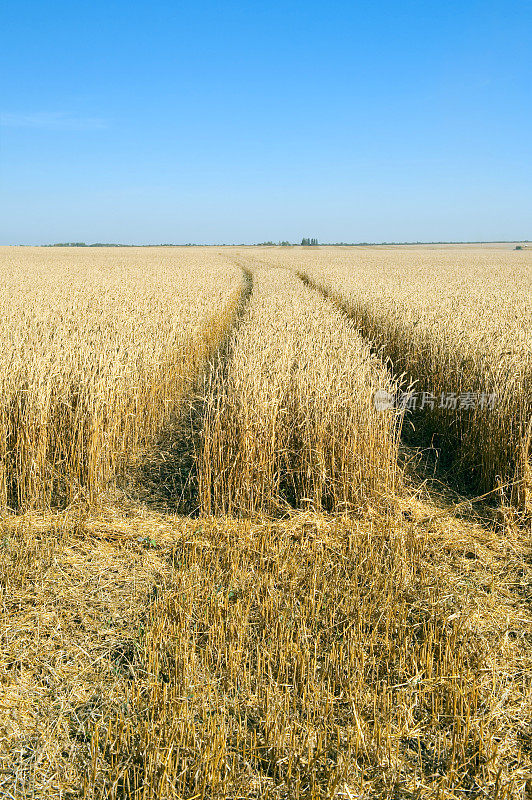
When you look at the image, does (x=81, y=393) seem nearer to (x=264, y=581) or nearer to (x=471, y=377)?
(x=264, y=581)

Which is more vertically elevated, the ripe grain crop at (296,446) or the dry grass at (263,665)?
the ripe grain crop at (296,446)

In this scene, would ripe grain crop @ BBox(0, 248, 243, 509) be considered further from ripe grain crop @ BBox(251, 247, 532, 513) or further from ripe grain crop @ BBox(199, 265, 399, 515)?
ripe grain crop @ BBox(251, 247, 532, 513)

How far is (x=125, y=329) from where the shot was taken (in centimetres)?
834

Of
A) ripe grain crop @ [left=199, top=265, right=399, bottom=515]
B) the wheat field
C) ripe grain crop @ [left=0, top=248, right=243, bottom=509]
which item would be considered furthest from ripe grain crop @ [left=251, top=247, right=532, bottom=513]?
ripe grain crop @ [left=0, top=248, right=243, bottom=509]

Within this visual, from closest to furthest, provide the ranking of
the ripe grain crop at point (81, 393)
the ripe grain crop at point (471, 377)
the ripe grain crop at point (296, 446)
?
→ the ripe grain crop at point (296, 446) → the ripe grain crop at point (81, 393) → the ripe grain crop at point (471, 377)

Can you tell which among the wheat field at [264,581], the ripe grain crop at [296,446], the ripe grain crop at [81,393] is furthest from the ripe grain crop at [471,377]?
the ripe grain crop at [81,393]

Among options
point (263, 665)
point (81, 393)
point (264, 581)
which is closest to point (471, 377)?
point (264, 581)

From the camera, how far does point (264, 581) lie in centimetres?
339

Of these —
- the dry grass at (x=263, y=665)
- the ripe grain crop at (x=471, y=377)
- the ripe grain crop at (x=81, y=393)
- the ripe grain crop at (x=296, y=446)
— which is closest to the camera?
the dry grass at (x=263, y=665)

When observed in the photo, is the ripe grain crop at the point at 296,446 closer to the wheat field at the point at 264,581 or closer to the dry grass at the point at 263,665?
the wheat field at the point at 264,581

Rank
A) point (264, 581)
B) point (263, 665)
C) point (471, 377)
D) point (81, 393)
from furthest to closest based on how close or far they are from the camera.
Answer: point (471, 377) < point (81, 393) < point (264, 581) < point (263, 665)

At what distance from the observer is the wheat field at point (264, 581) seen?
2.21m

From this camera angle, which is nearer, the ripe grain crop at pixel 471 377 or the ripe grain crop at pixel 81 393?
the ripe grain crop at pixel 81 393

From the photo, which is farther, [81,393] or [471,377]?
[471,377]
